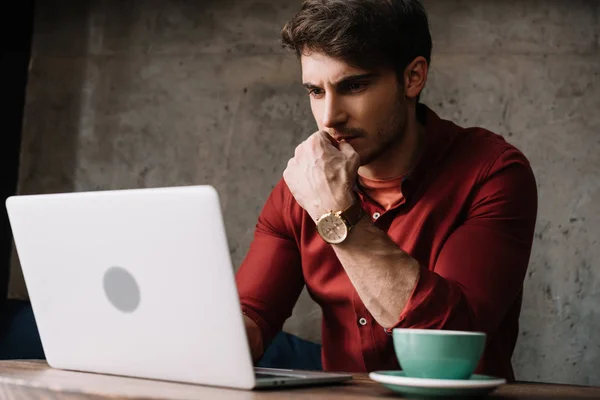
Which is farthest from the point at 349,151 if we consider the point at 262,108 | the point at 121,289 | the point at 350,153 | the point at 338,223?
the point at 262,108

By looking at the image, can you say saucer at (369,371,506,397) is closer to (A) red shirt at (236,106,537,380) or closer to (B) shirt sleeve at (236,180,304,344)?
(A) red shirt at (236,106,537,380)

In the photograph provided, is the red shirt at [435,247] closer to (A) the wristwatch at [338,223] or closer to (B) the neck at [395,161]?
(B) the neck at [395,161]

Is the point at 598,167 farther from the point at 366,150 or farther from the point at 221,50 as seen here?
the point at 221,50

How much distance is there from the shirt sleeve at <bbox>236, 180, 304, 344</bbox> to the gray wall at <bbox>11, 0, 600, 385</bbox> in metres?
0.89

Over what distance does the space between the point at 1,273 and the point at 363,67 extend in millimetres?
1798

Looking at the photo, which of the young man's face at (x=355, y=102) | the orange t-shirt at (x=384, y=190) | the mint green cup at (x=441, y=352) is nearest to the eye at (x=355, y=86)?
the young man's face at (x=355, y=102)

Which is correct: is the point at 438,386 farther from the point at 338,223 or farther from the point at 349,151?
the point at 349,151

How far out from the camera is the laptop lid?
0.96 meters

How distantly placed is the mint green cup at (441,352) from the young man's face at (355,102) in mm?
871

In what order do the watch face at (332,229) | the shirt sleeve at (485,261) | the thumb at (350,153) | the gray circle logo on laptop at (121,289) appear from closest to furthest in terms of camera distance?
the gray circle logo on laptop at (121,289) < the shirt sleeve at (485,261) < the watch face at (332,229) < the thumb at (350,153)

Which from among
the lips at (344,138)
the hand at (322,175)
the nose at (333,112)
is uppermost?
the nose at (333,112)

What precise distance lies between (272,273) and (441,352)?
3.12 ft

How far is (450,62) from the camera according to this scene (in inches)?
108

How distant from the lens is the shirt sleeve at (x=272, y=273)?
71.4 inches
